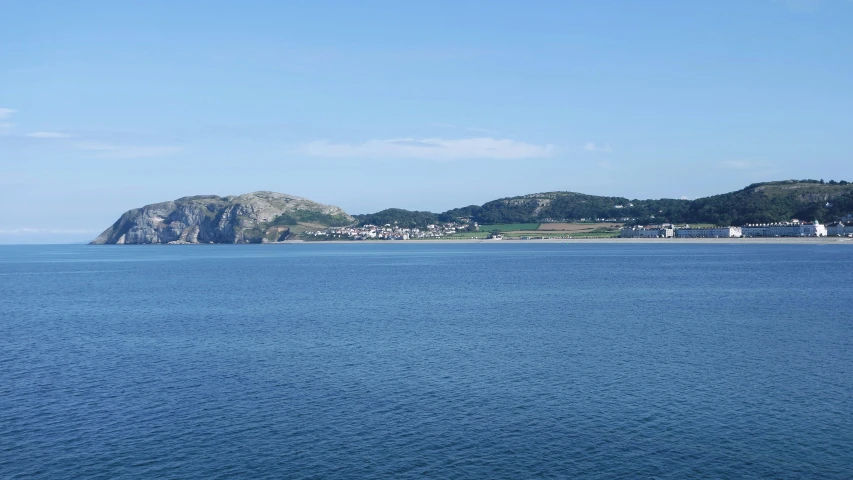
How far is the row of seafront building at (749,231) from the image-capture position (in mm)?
150875

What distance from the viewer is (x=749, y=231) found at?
167625mm

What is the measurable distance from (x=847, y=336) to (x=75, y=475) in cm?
3086

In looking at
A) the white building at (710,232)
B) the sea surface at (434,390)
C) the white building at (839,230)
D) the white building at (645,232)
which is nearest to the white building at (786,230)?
the white building at (839,230)

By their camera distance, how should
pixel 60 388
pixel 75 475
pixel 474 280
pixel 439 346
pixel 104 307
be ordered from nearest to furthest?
pixel 75 475 < pixel 60 388 < pixel 439 346 < pixel 104 307 < pixel 474 280

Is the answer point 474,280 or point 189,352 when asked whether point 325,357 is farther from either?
point 474,280

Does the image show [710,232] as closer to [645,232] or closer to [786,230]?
[645,232]

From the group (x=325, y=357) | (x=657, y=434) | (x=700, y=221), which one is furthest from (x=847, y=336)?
(x=700, y=221)

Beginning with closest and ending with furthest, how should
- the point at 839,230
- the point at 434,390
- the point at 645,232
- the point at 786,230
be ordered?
the point at 434,390 < the point at 839,230 < the point at 786,230 < the point at 645,232

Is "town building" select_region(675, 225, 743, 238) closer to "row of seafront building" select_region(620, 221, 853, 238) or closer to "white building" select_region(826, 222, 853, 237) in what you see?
"row of seafront building" select_region(620, 221, 853, 238)

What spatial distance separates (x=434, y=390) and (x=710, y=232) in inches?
6479

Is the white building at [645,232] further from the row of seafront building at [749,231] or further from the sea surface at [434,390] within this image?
the sea surface at [434,390]

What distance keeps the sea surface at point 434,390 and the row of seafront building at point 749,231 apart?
120 m

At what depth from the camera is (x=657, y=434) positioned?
61.0 feet

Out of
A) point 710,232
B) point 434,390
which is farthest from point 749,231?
point 434,390
